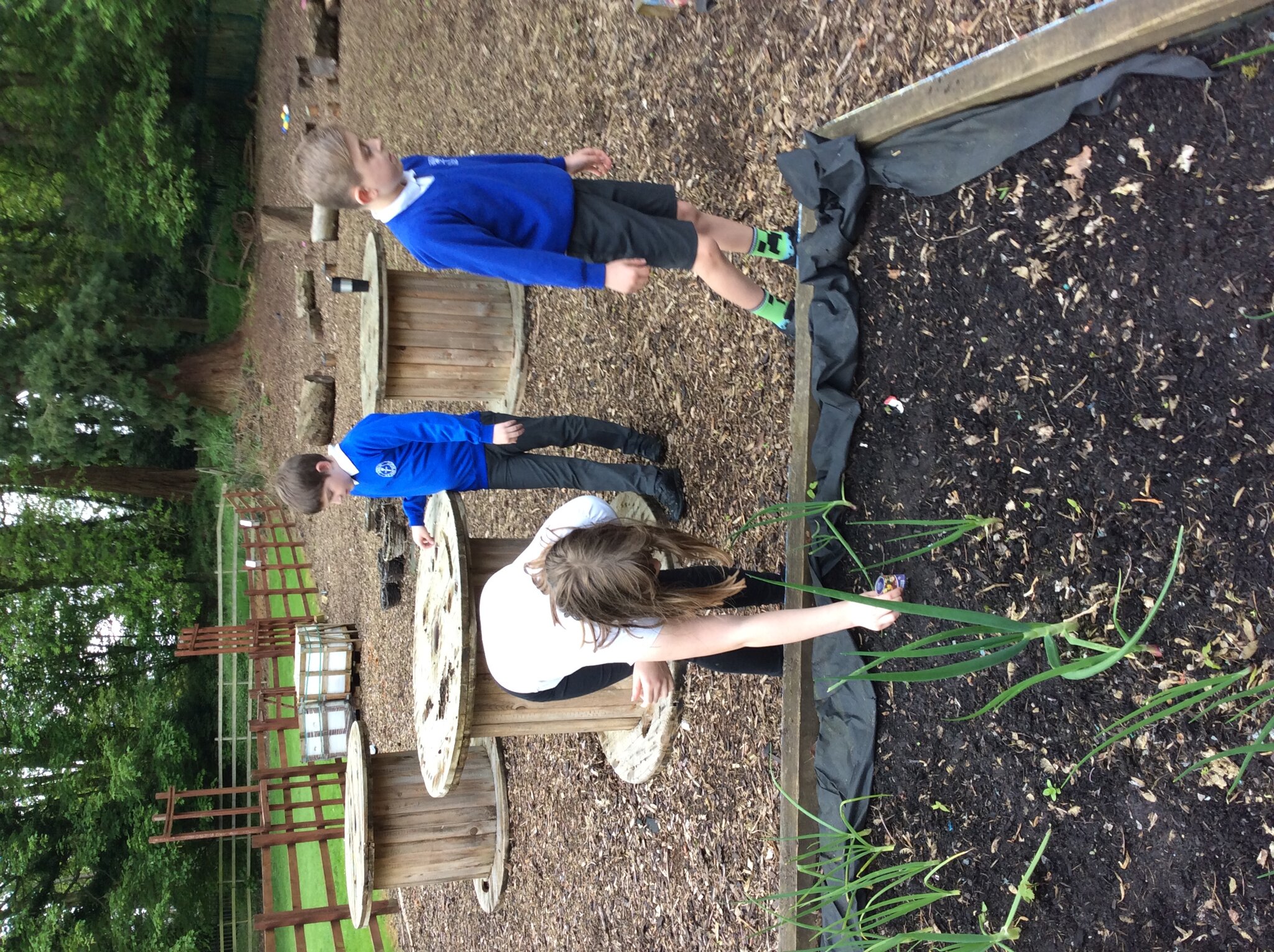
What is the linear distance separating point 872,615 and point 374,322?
3.27 m

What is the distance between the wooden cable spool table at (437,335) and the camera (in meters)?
4.40

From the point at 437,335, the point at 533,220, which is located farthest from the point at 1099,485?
the point at 437,335

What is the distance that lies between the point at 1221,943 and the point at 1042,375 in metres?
1.19

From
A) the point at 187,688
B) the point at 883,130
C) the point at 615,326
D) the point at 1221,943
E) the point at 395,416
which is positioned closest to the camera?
the point at 1221,943

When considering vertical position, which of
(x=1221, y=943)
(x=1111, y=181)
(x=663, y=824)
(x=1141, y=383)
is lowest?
(x=663, y=824)

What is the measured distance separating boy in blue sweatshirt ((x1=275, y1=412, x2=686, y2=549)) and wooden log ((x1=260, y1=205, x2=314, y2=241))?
5.00 metres

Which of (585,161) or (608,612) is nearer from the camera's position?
(608,612)

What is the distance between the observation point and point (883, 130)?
2.29 metres

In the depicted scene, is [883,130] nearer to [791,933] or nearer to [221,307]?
[791,933]

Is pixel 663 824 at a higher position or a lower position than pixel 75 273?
lower

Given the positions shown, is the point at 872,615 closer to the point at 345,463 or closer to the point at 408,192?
the point at 408,192

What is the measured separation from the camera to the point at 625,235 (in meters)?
2.78

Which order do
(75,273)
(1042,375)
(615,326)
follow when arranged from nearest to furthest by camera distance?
(1042,375) < (615,326) < (75,273)

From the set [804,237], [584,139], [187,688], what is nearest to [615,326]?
[584,139]
